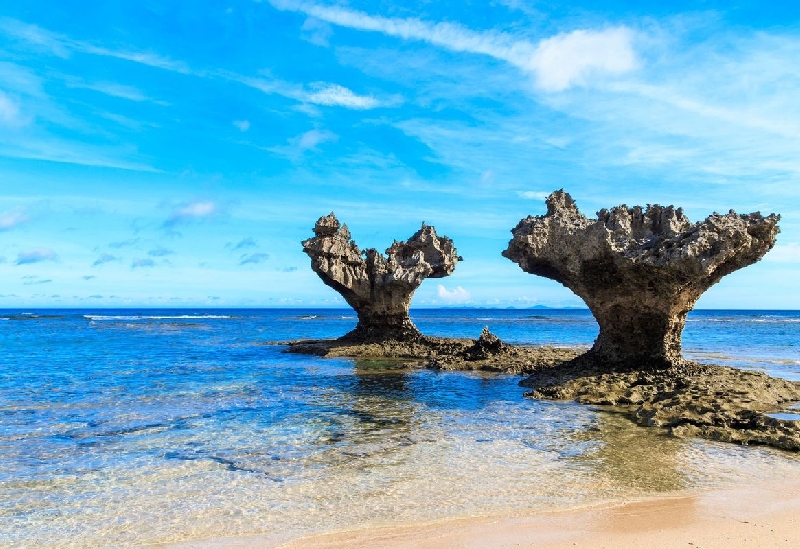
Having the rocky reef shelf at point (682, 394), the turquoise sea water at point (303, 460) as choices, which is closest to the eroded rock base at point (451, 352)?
the rocky reef shelf at point (682, 394)

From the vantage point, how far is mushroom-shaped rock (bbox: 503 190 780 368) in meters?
17.8

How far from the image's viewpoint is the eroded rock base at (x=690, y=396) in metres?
13.0

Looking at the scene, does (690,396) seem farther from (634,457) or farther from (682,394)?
(634,457)

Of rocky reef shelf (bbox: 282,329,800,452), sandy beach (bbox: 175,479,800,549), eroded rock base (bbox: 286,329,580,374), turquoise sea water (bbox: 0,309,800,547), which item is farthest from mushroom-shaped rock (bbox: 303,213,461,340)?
sandy beach (bbox: 175,479,800,549)

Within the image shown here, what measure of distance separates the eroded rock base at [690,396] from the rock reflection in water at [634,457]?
81 cm

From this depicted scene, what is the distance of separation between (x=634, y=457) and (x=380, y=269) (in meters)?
24.6

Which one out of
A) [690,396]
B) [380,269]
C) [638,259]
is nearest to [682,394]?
[690,396]

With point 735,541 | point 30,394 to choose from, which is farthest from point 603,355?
point 30,394

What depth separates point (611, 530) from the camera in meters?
7.75

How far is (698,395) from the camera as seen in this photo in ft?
52.3

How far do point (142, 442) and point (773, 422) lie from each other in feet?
47.3

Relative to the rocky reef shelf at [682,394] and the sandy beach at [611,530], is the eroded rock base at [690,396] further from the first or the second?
the sandy beach at [611,530]

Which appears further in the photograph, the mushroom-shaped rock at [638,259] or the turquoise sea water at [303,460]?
the mushroom-shaped rock at [638,259]

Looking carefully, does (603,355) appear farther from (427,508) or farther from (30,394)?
(30,394)
